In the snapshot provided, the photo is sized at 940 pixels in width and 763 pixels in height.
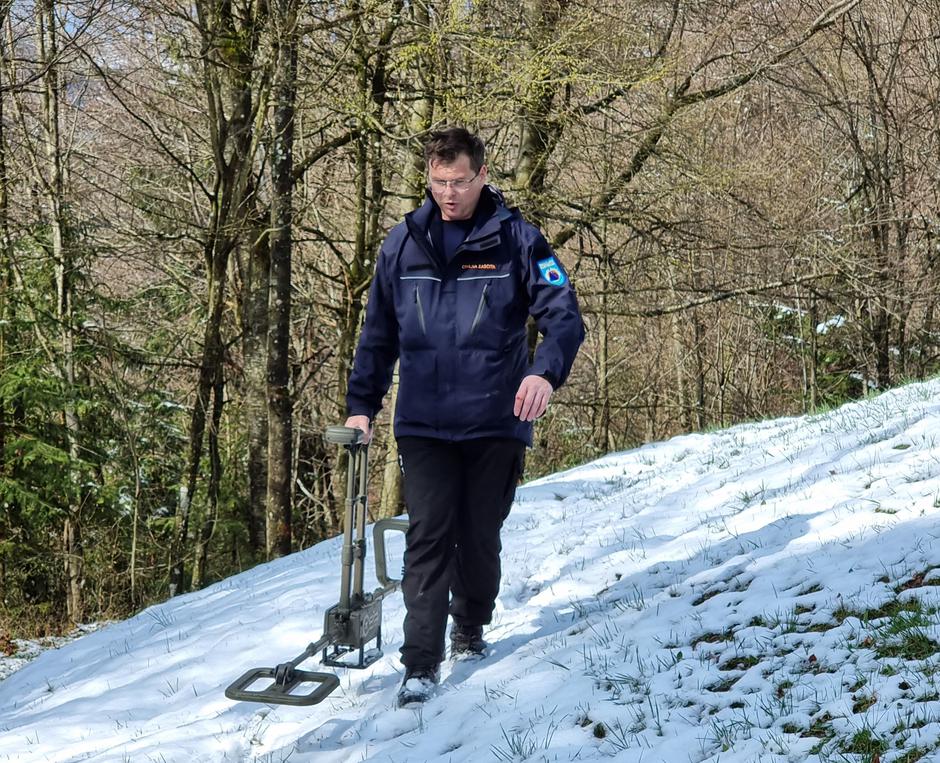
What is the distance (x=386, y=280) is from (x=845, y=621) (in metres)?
2.22

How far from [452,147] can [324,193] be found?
1208cm

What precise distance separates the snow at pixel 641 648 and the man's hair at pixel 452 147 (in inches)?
81.1

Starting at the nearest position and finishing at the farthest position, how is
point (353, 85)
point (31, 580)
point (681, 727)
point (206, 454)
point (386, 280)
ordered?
point (681, 727)
point (386, 280)
point (353, 85)
point (31, 580)
point (206, 454)

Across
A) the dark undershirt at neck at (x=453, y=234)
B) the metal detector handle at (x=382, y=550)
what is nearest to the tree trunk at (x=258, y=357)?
the metal detector handle at (x=382, y=550)

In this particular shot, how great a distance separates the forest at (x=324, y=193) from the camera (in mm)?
11516

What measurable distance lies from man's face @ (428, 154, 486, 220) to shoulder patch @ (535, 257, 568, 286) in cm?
37

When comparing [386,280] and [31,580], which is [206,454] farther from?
[386,280]

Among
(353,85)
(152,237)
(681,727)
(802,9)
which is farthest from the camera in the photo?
(802,9)

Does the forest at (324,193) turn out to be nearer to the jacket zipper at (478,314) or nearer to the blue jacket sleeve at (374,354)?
the blue jacket sleeve at (374,354)

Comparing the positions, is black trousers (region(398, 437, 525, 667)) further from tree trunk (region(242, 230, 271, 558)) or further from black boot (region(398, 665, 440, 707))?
tree trunk (region(242, 230, 271, 558))

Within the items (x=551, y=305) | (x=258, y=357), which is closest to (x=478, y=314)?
(x=551, y=305)

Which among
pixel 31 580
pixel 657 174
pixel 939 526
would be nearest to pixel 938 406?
pixel 939 526

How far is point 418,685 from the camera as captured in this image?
417cm

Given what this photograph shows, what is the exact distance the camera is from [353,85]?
1185 cm
